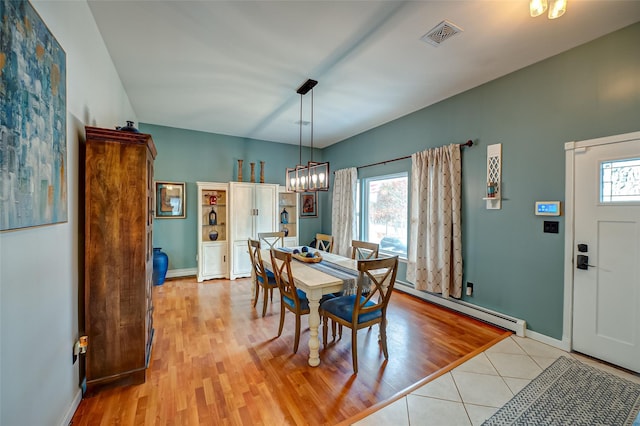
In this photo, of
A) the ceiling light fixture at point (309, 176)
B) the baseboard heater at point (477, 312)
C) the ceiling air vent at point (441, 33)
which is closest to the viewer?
the ceiling air vent at point (441, 33)

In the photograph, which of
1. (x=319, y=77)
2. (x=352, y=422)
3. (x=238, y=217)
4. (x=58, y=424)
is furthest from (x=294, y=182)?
(x=58, y=424)

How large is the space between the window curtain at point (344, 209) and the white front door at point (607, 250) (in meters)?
3.28

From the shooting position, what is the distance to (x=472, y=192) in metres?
3.29

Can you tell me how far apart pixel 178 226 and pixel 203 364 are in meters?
3.38

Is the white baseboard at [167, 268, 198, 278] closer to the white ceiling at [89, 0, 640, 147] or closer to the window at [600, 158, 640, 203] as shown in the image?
the white ceiling at [89, 0, 640, 147]

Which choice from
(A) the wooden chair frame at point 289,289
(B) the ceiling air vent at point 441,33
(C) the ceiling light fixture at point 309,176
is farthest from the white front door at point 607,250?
(A) the wooden chair frame at point 289,289

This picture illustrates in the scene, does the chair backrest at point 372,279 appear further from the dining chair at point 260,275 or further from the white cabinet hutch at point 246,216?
the white cabinet hutch at point 246,216

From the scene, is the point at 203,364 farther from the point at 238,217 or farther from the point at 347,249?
the point at 347,249

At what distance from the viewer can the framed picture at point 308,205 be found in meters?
6.22

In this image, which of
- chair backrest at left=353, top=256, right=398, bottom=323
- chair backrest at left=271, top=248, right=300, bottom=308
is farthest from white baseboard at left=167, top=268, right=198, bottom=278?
chair backrest at left=353, top=256, right=398, bottom=323

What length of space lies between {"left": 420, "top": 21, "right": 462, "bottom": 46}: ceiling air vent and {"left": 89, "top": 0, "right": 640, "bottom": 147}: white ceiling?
5 cm

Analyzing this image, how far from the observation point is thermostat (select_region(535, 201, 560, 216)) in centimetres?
255

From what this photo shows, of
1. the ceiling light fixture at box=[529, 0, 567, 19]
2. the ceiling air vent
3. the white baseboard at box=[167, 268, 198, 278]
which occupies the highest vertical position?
the ceiling air vent

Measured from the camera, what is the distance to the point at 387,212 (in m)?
4.71
